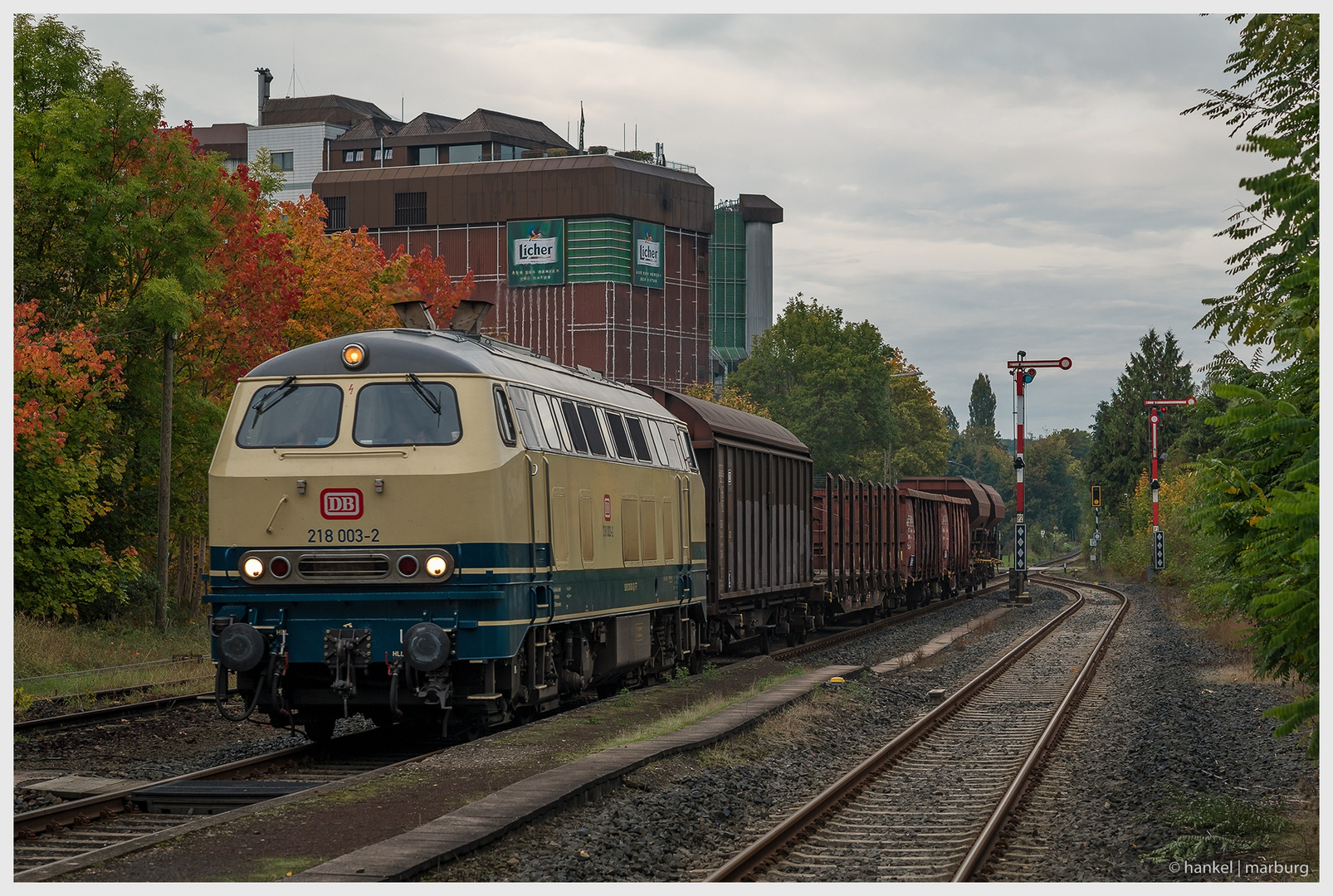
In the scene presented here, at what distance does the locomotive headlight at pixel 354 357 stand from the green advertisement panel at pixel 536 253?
67760 mm

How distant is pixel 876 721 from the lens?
17.1m

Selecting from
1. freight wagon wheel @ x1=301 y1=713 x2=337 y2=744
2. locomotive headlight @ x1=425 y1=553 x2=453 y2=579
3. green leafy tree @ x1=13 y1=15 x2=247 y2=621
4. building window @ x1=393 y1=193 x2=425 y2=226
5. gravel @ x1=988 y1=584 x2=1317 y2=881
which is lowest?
gravel @ x1=988 y1=584 x2=1317 y2=881

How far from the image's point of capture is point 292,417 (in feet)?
42.2

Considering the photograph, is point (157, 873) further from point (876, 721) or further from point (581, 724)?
point (876, 721)

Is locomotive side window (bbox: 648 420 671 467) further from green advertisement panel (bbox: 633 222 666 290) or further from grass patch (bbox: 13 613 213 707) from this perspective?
green advertisement panel (bbox: 633 222 666 290)

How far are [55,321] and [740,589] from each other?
13283 millimetres

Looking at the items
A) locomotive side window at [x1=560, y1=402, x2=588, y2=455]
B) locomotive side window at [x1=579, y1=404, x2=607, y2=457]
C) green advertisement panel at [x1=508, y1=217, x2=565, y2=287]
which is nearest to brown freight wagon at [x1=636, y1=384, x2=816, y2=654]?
locomotive side window at [x1=579, y1=404, x2=607, y2=457]

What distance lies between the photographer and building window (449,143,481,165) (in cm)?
8731

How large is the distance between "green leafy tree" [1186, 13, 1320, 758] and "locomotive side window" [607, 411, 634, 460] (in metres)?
6.61

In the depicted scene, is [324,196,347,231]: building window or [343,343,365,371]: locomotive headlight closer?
[343,343,365,371]: locomotive headlight

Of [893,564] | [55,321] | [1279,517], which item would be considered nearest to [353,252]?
[55,321]

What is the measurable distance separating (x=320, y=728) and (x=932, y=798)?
5882 mm

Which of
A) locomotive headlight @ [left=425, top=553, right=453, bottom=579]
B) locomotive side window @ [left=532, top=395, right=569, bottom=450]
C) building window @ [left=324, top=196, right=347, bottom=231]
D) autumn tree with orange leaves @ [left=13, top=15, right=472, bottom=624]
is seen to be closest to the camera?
locomotive headlight @ [left=425, top=553, right=453, bottom=579]

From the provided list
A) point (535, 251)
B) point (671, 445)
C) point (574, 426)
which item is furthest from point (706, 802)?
point (535, 251)
